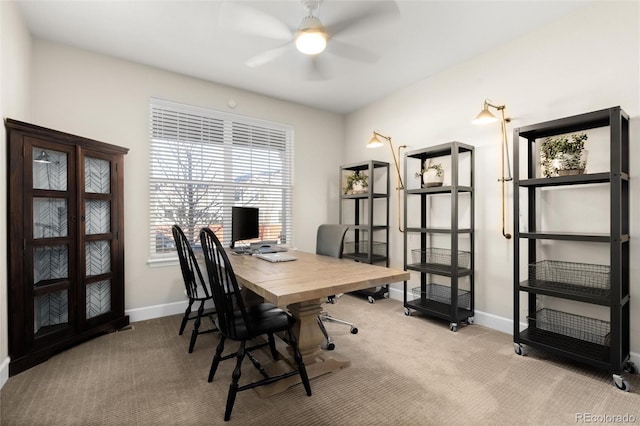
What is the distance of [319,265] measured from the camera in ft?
7.46

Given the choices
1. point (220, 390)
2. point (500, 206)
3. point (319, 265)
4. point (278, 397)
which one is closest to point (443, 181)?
point (500, 206)

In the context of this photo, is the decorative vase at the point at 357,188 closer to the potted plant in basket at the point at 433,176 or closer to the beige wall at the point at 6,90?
the potted plant in basket at the point at 433,176

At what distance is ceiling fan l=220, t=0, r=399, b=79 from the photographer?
6.55 feet

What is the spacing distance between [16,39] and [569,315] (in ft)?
15.6

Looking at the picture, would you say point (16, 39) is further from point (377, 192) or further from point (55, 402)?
point (377, 192)

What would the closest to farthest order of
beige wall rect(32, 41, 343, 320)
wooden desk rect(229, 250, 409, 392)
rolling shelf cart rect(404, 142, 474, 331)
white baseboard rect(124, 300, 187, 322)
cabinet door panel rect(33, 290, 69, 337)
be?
wooden desk rect(229, 250, 409, 392) → cabinet door panel rect(33, 290, 69, 337) → beige wall rect(32, 41, 343, 320) → rolling shelf cart rect(404, 142, 474, 331) → white baseboard rect(124, 300, 187, 322)

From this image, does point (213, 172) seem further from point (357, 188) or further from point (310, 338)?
point (310, 338)

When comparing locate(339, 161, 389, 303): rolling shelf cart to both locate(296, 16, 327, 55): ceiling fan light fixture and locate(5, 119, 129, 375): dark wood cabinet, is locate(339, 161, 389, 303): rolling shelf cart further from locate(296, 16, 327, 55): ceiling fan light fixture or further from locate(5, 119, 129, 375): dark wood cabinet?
locate(5, 119, 129, 375): dark wood cabinet

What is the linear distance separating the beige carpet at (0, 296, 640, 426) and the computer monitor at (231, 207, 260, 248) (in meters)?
1.07

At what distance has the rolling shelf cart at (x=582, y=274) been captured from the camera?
197 cm

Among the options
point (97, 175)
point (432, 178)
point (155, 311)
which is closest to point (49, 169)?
point (97, 175)

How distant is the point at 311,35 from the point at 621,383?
293 cm

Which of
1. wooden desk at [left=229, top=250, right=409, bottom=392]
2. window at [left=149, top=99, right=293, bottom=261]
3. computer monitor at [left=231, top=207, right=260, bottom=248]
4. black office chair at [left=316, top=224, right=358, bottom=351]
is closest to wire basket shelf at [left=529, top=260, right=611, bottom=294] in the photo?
wooden desk at [left=229, top=250, right=409, bottom=392]

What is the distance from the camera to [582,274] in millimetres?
2355
